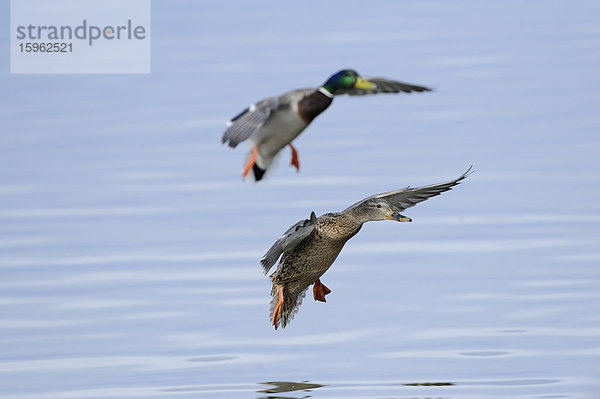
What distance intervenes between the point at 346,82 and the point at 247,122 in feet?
2.75

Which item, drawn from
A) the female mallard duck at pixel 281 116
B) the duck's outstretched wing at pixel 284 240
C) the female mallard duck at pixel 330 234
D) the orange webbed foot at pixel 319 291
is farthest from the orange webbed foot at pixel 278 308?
the female mallard duck at pixel 281 116

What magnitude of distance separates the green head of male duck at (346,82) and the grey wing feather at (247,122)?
47 centimetres

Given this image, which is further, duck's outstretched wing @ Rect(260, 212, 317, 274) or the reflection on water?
the reflection on water

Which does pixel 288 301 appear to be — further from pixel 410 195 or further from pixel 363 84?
pixel 363 84

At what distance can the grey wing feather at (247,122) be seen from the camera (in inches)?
368

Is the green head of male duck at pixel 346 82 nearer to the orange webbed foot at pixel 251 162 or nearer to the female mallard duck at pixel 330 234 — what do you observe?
the orange webbed foot at pixel 251 162

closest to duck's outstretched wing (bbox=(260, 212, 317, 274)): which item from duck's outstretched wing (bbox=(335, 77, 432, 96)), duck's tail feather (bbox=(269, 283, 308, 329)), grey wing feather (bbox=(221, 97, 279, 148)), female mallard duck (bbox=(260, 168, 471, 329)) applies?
female mallard duck (bbox=(260, 168, 471, 329))

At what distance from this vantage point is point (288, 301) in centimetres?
1230

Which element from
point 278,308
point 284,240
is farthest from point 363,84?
point 278,308

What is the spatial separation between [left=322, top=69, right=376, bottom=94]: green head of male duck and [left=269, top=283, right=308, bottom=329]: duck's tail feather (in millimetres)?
2358

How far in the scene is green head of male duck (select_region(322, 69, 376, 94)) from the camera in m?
9.92

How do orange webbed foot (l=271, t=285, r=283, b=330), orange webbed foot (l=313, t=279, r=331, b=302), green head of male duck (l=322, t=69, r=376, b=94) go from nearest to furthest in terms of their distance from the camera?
1. green head of male duck (l=322, t=69, r=376, b=94)
2. orange webbed foot (l=271, t=285, r=283, b=330)
3. orange webbed foot (l=313, t=279, r=331, b=302)

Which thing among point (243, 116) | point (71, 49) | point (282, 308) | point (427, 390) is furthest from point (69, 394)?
point (71, 49)

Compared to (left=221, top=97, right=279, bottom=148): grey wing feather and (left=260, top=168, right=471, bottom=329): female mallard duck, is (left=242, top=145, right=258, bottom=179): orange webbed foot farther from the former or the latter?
(left=260, top=168, right=471, bottom=329): female mallard duck
